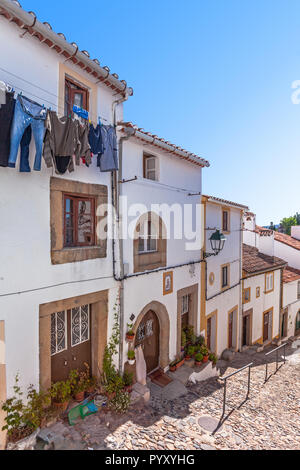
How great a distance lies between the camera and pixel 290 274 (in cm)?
2033

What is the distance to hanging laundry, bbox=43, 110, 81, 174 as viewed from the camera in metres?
5.10

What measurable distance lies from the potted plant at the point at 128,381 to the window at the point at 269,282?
1291 centimetres

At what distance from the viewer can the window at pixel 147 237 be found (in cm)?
827

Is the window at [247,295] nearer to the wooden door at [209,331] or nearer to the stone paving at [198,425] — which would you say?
the wooden door at [209,331]

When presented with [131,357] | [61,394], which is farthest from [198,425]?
[61,394]

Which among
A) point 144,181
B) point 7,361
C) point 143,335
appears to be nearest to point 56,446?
point 7,361

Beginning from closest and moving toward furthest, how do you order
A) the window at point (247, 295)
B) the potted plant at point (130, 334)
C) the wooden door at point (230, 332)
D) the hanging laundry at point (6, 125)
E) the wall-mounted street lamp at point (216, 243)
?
1. the hanging laundry at point (6, 125)
2. the potted plant at point (130, 334)
3. the wall-mounted street lamp at point (216, 243)
4. the wooden door at point (230, 332)
5. the window at point (247, 295)

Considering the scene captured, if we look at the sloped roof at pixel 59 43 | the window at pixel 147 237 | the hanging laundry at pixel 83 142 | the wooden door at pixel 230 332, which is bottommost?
the wooden door at pixel 230 332

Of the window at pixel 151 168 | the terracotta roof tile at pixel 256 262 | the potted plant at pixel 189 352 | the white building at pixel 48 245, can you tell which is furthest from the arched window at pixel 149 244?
the terracotta roof tile at pixel 256 262

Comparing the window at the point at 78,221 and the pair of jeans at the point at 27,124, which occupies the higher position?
the pair of jeans at the point at 27,124

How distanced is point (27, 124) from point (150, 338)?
726 centimetres

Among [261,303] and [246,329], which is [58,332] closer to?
[246,329]

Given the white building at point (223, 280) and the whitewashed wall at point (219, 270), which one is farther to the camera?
the whitewashed wall at point (219, 270)

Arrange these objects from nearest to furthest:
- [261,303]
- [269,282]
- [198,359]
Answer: [198,359] → [261,303] → [269,282]
